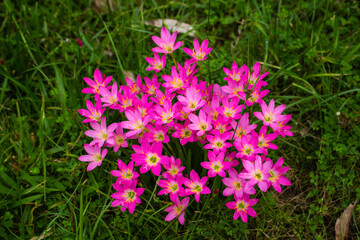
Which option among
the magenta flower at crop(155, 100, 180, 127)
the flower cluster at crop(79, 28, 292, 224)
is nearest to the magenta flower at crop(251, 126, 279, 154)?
the flower cluster at crop(79, 28, 292, 224)

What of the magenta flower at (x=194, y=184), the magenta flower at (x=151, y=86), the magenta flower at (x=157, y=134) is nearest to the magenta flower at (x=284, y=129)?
the magenta flower at (x=194, y=184)

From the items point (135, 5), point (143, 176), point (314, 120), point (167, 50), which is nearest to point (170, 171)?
point (143, 176)

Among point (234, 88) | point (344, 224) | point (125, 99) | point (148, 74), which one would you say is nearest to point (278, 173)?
point (234, 88)

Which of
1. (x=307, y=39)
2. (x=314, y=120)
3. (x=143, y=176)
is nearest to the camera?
(x=143, y=176)

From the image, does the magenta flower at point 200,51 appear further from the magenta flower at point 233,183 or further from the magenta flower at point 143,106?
the magenta flower at point 233,183

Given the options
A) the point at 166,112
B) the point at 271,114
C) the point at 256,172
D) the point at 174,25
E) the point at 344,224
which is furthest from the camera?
the point at 174,25

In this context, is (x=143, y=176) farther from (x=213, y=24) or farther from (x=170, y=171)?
(x=213, y=24)

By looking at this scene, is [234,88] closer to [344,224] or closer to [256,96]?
[256,96]
